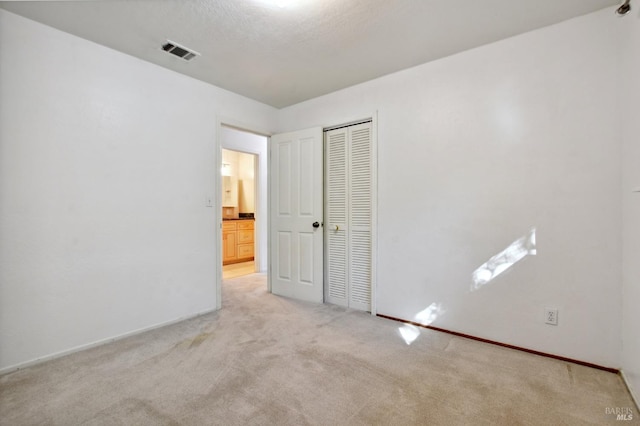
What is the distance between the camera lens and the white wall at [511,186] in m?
2.08

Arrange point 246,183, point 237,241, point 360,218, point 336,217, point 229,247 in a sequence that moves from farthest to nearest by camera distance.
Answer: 1. point 246,183
2. point 237,241
3. point 229,247
4. point 336,217
5. point 360,218

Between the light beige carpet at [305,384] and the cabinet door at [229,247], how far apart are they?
133 inches

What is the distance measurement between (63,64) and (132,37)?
0.56 meters

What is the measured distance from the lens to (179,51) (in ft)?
8.54

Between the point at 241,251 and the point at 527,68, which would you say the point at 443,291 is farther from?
the point at 241,251

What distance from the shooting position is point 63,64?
232 cm

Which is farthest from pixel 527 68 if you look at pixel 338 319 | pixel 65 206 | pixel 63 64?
pixel 65 206

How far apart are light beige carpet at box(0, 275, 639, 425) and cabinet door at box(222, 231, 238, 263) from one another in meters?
3.37

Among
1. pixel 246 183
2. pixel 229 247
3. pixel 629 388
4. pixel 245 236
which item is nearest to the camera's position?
pixel 629 388

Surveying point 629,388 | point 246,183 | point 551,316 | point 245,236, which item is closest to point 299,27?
point 551,316

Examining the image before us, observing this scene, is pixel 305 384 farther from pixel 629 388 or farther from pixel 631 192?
pixel 631 192

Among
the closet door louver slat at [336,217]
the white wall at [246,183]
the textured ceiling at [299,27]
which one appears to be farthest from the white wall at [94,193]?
the white wall at [246,183]

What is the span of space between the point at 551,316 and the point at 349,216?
6.53ft

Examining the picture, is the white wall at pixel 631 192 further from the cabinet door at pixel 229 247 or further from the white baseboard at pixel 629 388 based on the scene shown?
the cabinet door at pixel 229 247
